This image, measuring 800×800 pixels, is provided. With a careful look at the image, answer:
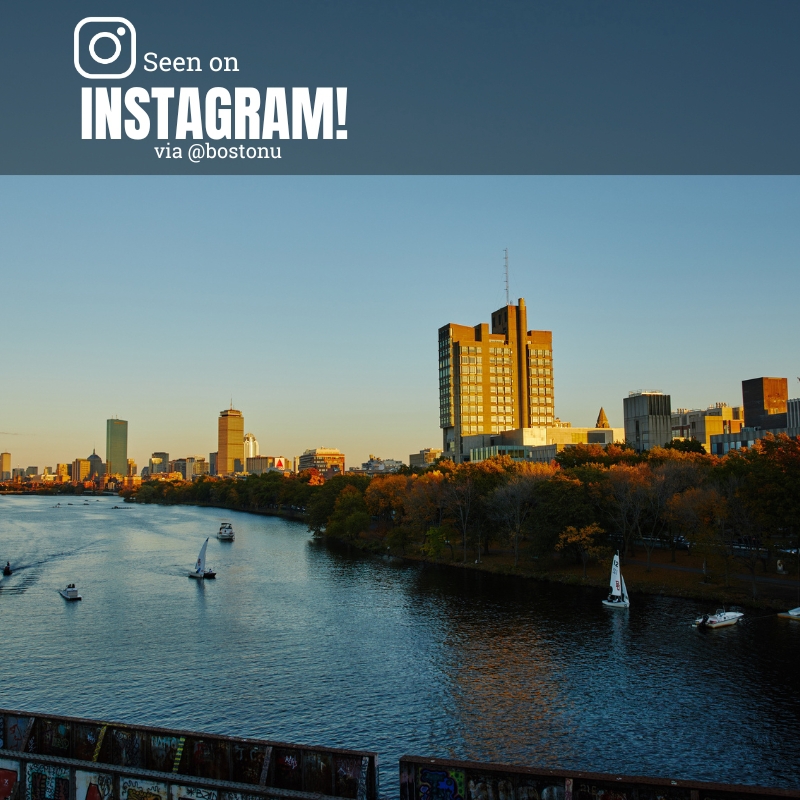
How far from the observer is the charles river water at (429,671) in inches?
1620

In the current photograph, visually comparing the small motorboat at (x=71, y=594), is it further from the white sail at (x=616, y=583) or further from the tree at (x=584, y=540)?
the white sail at (x=616, y=583)

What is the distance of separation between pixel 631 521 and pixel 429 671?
189 feet

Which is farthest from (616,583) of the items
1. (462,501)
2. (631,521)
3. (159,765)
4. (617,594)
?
(159,765)

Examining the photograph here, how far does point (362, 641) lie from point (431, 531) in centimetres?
5301

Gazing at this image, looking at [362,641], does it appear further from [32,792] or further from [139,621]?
[32,792]

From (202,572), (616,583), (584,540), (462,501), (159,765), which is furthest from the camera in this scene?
(462,501)

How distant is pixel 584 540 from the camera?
93.8m

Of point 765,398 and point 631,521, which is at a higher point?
point 765,398

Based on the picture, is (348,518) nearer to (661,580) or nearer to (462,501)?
(462,501)

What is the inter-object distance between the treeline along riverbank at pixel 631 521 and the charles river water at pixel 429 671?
27.6 ft


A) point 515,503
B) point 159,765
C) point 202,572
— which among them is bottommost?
point 202,572

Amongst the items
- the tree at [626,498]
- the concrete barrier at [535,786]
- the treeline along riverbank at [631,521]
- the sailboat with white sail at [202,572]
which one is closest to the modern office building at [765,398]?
the treeline along riverbank at [631,521]

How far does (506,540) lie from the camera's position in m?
113

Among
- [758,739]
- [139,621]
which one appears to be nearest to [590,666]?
[758,739]
